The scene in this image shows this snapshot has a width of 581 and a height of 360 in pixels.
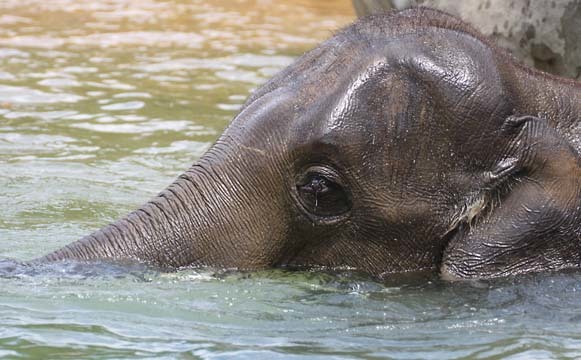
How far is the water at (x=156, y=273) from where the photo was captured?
17.1ft

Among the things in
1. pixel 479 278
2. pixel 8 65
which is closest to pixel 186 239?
pixel 479 278

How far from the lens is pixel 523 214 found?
5.74 m

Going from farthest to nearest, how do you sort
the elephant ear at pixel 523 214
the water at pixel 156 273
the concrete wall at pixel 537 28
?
the concrete wall at pixel 537 28
the elephant ear at pixel 523 214
the water at pixel 156 273

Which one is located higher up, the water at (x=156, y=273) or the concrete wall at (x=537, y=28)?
the concrete wall at (x=537, y=28)

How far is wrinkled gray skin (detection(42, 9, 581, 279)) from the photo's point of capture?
18.9ft

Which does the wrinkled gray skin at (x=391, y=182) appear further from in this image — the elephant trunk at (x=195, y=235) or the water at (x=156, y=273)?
the water at (x=156, y=273)

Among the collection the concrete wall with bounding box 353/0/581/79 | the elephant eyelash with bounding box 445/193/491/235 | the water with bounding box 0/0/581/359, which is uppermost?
the concrete wall with bounding box 353/0/581/79

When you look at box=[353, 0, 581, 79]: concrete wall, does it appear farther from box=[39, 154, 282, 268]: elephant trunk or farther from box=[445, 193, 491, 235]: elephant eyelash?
box=[39, 154, 282, 268]: elephant trunk

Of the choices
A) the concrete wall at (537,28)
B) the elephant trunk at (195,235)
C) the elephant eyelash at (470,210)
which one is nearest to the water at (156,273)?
the elephant trunk at (195,235)

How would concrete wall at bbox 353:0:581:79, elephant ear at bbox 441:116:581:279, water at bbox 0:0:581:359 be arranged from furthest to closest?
concrete wall at bbox 353:0:581:79, elephant ear at bbox 441:116:581:279, water at bbox 0:0:581:359

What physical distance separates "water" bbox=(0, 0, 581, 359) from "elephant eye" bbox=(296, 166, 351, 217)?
30 centimetres

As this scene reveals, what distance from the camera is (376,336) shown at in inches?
209

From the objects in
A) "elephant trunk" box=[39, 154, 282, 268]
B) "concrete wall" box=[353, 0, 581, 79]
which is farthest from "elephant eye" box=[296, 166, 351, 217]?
"concrete wall" box=[353, 0, 581, 79]

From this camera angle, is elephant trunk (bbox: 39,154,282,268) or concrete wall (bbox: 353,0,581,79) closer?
elephant trunk (bbox: 39,154,282,268)
